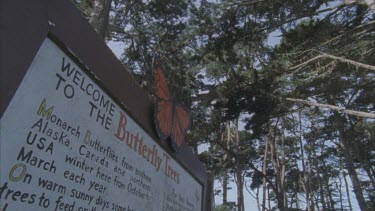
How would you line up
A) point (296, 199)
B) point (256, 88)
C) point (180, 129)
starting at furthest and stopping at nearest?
point (296, 199), point (256, 88), point (180, 129)

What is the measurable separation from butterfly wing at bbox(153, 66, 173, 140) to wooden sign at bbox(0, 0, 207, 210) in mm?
440

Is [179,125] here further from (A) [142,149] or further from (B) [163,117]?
(A) [142,149]

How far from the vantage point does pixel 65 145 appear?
6.27 feet

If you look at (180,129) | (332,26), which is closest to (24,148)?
(180,129)

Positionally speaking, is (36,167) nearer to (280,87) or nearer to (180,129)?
(180,129)

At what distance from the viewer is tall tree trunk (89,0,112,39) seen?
6.38m

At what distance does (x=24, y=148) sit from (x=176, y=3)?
34.6ft

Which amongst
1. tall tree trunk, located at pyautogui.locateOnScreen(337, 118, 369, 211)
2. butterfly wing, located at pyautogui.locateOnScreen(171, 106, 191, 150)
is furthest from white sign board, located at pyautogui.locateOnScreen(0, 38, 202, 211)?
tall tree trunk, located at pyautogui.locateOnScreen(337, 118, 369, 211)

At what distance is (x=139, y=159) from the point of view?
292 centimetres

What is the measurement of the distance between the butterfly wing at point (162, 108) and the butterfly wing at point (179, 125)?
0.14 m

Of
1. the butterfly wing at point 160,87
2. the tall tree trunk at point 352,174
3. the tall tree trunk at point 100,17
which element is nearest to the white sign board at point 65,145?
the butterfly wing at point 160,87

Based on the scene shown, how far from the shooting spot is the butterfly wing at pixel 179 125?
3.94 metres

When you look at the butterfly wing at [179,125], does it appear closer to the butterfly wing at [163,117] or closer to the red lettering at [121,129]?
the butterfly wing at [163,117]

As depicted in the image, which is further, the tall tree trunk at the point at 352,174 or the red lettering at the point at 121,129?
the tall tree trunk at the point at 352,174
